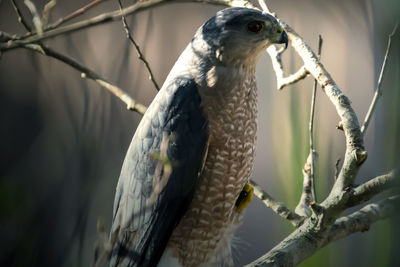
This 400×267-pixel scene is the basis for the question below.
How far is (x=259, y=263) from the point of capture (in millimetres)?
1236

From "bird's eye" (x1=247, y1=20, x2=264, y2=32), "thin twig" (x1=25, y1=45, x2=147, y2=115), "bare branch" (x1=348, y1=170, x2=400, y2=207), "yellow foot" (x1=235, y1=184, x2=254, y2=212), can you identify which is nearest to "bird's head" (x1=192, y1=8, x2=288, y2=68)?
"bird's eye" (x1=247, y1=20, x2=264, y2=32)

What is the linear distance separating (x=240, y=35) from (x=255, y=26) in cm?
5

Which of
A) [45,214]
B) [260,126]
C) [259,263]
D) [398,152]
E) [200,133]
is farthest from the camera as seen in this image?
[260,126]

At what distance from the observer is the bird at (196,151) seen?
1.40 meters

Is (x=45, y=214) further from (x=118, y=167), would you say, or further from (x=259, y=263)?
(x=259, y=263)

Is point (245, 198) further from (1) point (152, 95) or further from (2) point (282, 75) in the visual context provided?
(1) point (152, 95)

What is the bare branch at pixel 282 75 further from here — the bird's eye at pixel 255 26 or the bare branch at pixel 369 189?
the bare branch at pixel 369 189

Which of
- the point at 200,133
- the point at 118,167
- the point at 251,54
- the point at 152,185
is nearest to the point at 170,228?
the point at 152,185

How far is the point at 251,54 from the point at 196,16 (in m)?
1.01

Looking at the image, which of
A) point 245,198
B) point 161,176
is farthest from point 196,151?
point 245,198

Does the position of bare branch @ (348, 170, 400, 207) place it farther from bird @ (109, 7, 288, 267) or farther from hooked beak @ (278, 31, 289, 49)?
hooked beak @ (278, 31, 289, 49)

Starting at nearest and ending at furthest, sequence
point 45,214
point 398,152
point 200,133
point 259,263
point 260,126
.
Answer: point 398,152 → point 259,263 → point 200,133 → point 45,214 → point 260,126

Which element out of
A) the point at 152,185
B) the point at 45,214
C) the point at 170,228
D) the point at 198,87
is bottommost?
the point at 45,214

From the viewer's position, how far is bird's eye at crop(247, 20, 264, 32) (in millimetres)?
1445
